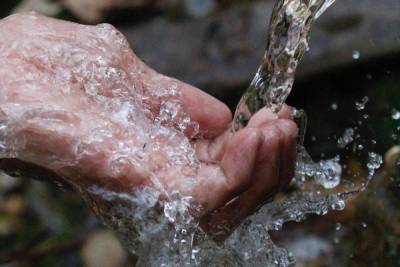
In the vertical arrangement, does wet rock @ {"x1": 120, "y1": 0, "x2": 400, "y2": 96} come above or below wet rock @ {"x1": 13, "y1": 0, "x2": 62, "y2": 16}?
above

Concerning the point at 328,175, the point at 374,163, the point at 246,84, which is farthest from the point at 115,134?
the point at 246,84

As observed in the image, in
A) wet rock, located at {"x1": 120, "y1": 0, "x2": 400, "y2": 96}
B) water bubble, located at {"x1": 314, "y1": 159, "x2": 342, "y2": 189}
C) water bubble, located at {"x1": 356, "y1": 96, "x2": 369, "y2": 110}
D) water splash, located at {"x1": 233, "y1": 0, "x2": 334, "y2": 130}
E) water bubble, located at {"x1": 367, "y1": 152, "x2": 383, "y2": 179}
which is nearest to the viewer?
water splash, located at {"x1": 233, "y1": 0, "x2": 334, "y2": 130}

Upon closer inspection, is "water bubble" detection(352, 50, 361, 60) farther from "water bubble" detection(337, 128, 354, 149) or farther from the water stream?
the water stream

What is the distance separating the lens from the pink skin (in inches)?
64.0

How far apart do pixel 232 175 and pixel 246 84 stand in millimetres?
1753

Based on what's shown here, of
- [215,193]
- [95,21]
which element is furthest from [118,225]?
[95,21]

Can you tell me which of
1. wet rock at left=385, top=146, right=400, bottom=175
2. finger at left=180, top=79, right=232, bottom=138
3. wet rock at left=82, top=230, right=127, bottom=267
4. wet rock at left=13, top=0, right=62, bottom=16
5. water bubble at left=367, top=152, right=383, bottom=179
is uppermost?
finger at left=180, top=79, right=232, bottom=138

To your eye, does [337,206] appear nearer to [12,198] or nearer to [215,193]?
[215,193]

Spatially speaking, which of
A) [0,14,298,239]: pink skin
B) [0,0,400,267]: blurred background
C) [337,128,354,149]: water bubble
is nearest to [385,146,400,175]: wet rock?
[0,0,400,267]: blurred background

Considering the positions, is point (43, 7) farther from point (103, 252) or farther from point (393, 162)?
point (393, 162)

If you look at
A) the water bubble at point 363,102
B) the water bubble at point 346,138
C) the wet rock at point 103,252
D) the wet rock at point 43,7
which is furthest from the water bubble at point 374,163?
the wet rock at point 43,7

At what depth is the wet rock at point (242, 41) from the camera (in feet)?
10.7

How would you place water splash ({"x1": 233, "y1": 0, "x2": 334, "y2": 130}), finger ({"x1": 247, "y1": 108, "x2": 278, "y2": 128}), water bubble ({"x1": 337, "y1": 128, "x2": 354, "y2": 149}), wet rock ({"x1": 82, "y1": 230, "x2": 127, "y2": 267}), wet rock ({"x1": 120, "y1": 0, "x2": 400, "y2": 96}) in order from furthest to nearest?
wet rock ({"x1": 82, "y1": 230, "x2": 127, "y2": 267}), wet rock ({"x1": 120, "y1": 0, "x2": 400, "y2": 96}), water bubble ({"x1": 337, "y1": 128, "x2": 354, "y2": 149}), water splash ({"x1": 233, "y1": 0, "x2": 334, "y2": 130}), finger ({"x1": 247, "y1": 108, "x2": 278, "y2": 128})

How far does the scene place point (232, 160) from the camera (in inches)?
64.7
